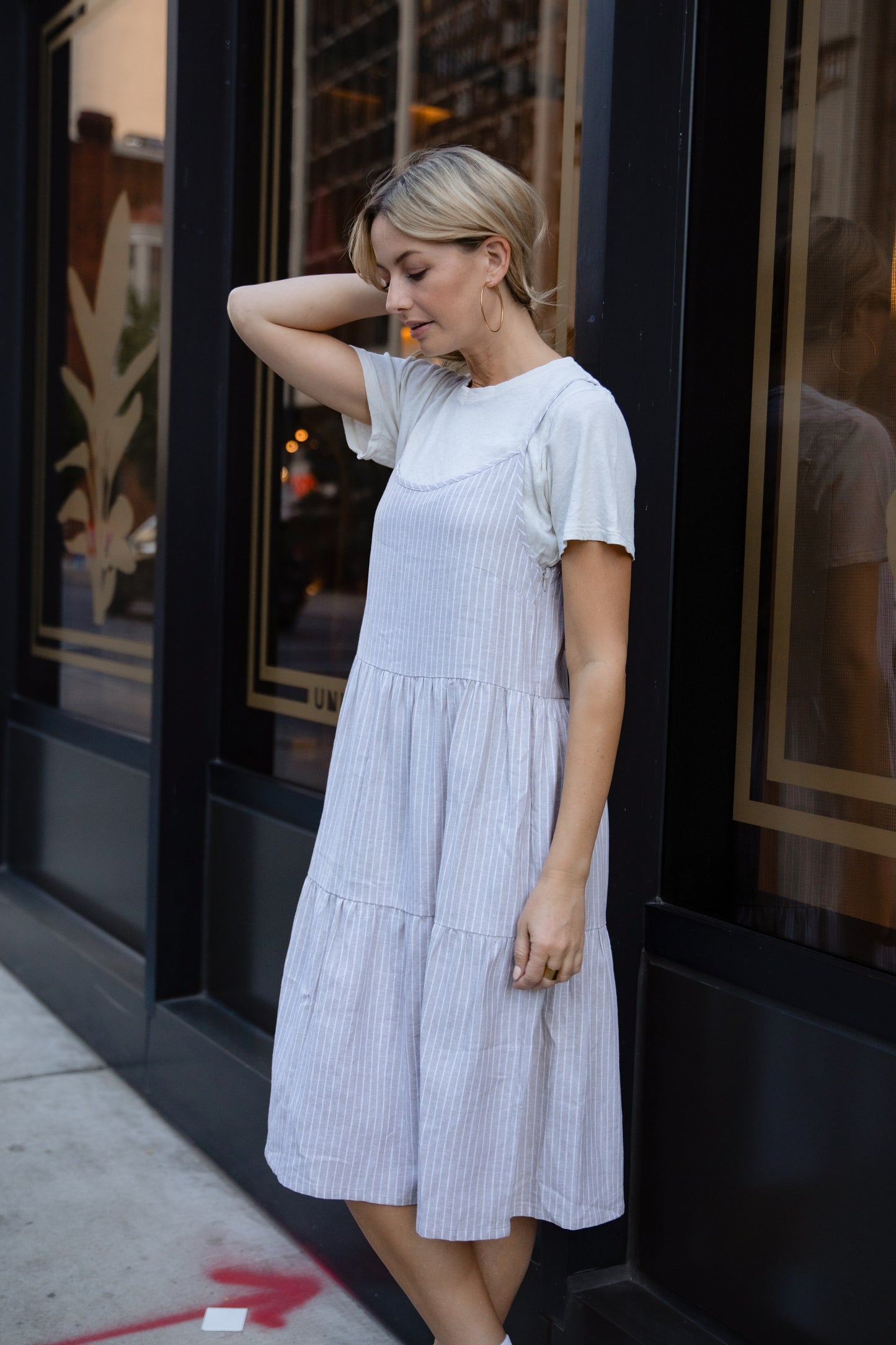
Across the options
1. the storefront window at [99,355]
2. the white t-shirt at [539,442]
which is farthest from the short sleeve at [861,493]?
the storefront window at [99,355]

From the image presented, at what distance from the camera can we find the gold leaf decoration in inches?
194

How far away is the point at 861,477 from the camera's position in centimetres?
223

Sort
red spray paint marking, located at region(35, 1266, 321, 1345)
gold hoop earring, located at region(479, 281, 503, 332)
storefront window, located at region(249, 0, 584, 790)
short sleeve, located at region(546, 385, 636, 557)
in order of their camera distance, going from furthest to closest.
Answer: storefront window, located at region(249, 0, 584, 790)
red spray paint marking, located at region(35, 1266, 321, 1345)
gold hoop earring, located at region(479, 281, 503, 332)
short sleeve, located at region(546, 385, 636, 557)

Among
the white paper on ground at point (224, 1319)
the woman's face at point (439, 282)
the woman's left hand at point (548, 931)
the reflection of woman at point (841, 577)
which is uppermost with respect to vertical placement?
the woman's face at point (439, 282)

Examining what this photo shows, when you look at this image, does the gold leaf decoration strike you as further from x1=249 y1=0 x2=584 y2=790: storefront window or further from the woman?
the woman

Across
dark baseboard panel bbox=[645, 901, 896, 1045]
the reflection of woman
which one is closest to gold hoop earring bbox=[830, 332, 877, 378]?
the reflection of woman

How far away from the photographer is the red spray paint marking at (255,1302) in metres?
2.68

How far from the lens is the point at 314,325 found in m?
2.25

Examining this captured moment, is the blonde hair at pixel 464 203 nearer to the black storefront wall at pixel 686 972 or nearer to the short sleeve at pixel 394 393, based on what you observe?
the short sleeve at pixel 394 393

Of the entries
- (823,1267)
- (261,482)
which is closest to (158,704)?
(261,482)

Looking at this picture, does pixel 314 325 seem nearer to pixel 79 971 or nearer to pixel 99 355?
pixel 79 971

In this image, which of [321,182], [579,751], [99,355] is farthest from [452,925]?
[99,355]

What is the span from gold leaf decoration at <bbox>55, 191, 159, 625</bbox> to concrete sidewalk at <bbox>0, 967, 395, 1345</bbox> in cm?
190

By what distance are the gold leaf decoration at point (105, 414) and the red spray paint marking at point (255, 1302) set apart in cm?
261
